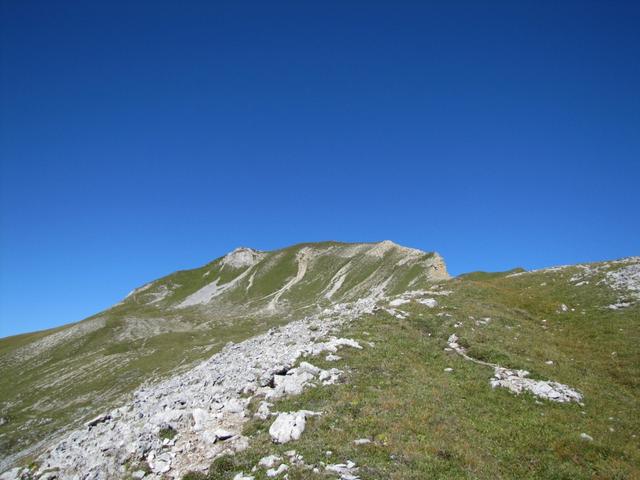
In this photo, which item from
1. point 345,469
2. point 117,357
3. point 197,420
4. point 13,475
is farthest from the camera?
point 117,357

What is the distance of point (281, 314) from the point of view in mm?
131875

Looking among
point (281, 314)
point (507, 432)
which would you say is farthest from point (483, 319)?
point (281, 314)

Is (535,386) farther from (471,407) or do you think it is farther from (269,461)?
(269,461)

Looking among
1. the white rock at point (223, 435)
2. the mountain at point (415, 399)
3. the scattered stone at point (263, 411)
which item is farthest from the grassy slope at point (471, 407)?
the white rock at point (223, 435)

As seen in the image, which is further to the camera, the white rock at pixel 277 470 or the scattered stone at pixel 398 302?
the scattered stone at pixel 398 302

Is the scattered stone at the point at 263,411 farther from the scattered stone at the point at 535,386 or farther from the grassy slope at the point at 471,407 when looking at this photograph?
the scattered stone at the point at 535,386

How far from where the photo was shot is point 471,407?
2016 cm

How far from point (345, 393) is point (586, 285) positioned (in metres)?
38.4

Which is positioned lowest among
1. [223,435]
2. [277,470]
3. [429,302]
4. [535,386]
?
[277,470]

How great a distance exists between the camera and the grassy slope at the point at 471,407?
15305 millimetres

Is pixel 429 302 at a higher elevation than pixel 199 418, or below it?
higher

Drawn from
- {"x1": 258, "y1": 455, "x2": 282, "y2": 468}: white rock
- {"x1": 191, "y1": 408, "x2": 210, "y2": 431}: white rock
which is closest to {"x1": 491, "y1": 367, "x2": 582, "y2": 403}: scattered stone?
{"x1": 258, "y1": 455, "x2": 282, "y2": 468}: white rock

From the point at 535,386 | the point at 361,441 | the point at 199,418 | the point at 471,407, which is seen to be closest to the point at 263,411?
the point at 199,418

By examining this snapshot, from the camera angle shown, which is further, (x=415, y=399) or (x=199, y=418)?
(x=415, y=399)
